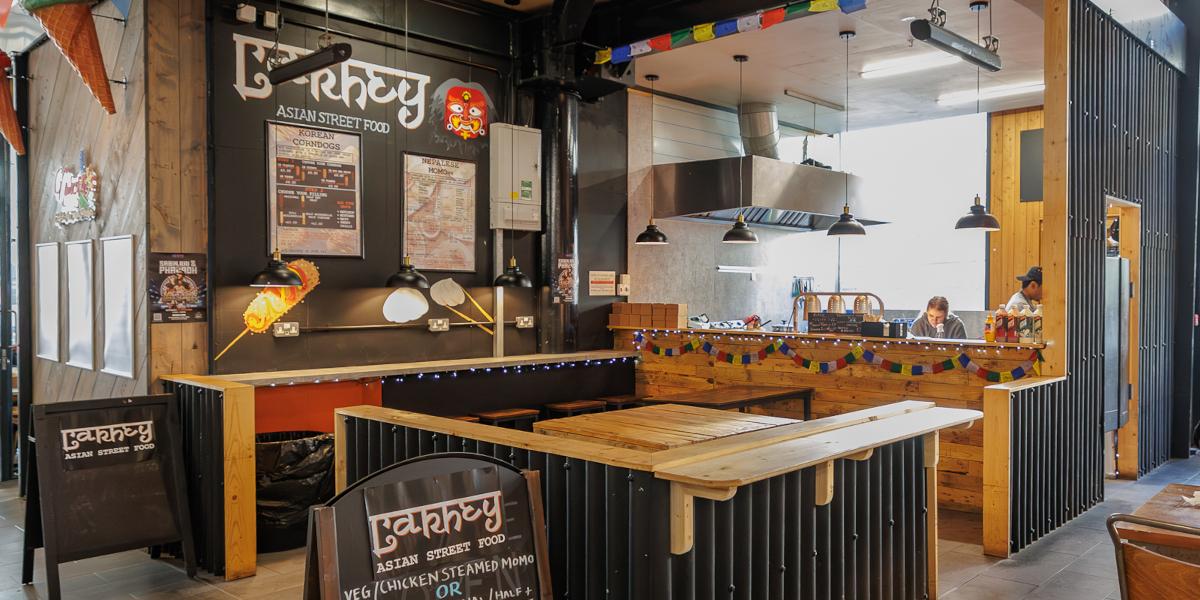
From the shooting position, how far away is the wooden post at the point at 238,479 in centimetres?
463

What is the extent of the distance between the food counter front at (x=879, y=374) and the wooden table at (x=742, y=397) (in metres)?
0.08

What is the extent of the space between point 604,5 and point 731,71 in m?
1.62

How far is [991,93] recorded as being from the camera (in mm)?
9219

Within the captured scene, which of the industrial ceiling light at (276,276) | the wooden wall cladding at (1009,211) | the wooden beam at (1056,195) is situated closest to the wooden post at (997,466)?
the wooden beam at (1056,195)

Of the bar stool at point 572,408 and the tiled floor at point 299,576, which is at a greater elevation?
the bar stool at point 572,408

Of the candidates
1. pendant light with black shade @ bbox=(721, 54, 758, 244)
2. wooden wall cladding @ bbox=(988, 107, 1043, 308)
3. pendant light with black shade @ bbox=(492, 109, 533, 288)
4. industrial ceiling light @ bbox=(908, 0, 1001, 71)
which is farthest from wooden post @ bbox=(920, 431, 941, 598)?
wooden wall cladding @ bbox=(988, 107, 1043, 308)

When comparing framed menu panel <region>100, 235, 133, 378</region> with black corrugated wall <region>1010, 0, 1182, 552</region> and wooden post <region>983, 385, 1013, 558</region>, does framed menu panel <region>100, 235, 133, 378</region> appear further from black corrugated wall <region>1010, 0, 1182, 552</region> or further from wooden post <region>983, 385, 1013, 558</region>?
black corrugated wall <region>1010, 0, 1182, 552</region>

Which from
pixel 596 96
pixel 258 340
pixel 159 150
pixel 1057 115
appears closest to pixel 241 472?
pixel 258 340

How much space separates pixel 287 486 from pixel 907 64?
657cm

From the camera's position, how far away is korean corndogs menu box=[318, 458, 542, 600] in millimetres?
2311

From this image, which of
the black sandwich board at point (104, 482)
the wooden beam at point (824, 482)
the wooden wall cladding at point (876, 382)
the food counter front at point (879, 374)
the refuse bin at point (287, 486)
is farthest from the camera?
the wooden wall cladding at point (876, 382)

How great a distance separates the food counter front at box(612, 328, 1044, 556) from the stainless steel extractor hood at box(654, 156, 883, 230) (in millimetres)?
1569

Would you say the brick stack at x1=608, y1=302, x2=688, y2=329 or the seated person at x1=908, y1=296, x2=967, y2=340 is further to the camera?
the brick stack at x1=608, y1=302, x2=688, y2=329

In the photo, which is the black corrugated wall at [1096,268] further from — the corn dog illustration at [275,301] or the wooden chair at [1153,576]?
the corn dog illustration at [275,301]
